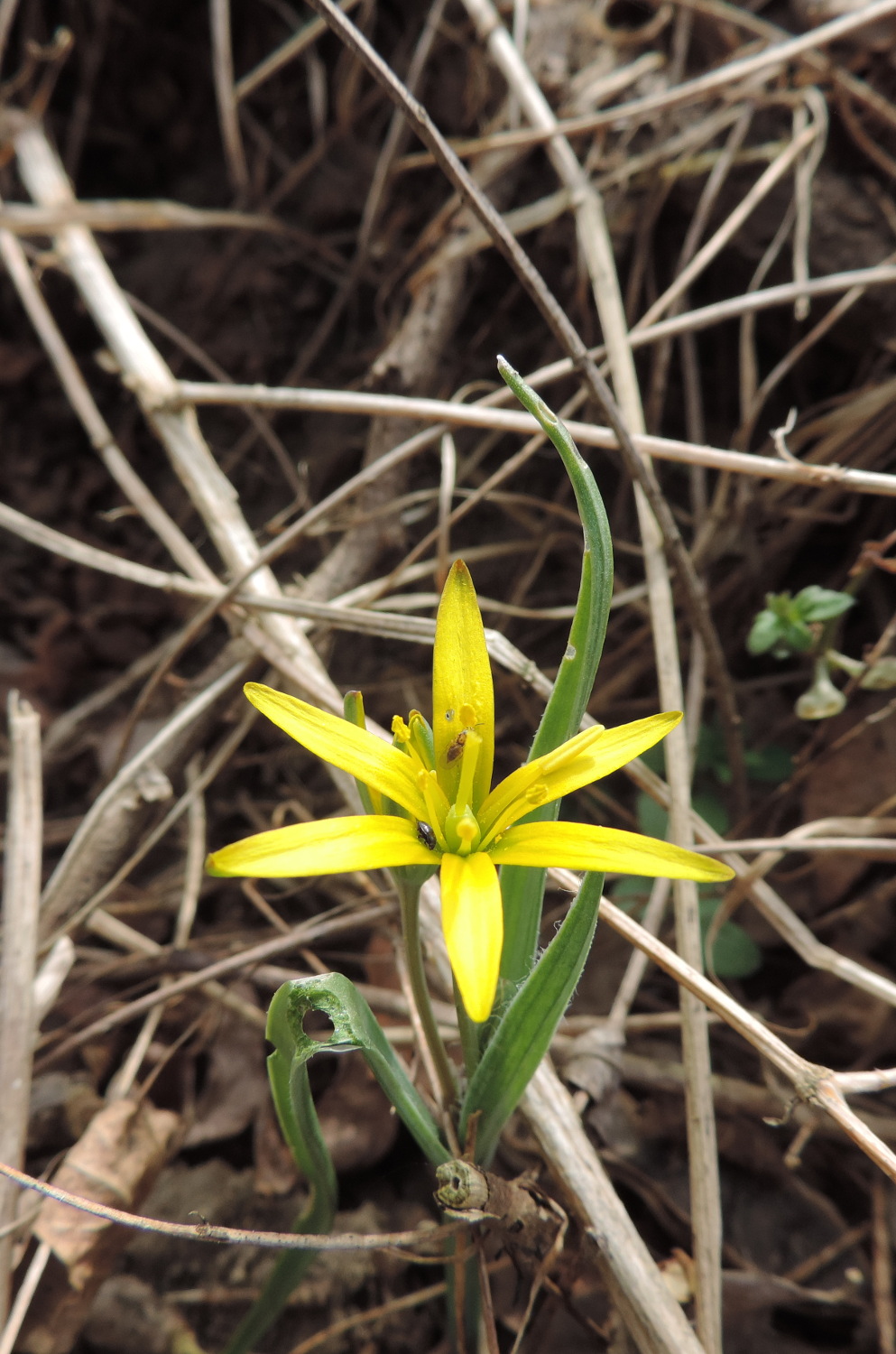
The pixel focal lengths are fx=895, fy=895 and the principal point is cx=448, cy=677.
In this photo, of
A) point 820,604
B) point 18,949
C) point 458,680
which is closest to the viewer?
point 458,680

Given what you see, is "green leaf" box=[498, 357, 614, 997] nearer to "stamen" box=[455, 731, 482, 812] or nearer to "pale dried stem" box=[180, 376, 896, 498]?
"stamen" box=[455, 731, 482, 812]

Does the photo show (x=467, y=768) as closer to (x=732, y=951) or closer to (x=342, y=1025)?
(x=342, y=1025)

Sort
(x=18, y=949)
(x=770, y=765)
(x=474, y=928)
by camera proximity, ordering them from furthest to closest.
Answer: (x=770, y=765) < (x=18, y=949) < (x=474, y=928)

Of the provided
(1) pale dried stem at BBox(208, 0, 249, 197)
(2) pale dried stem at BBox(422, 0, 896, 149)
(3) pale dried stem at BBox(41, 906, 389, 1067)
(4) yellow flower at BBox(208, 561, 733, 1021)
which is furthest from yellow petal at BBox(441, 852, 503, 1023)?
(1) pale dried stem at BBox(208, 0, 249, 197)

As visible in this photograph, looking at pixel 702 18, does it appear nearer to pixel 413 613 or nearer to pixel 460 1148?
pixel 413 613

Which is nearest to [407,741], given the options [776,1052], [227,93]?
[776,1052]

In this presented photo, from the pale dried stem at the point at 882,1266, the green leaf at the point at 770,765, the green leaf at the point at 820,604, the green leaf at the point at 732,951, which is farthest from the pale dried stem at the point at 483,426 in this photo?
the pale dried stem at the point at 882,1266

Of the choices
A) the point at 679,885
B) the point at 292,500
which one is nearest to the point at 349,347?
the point at 292,500
